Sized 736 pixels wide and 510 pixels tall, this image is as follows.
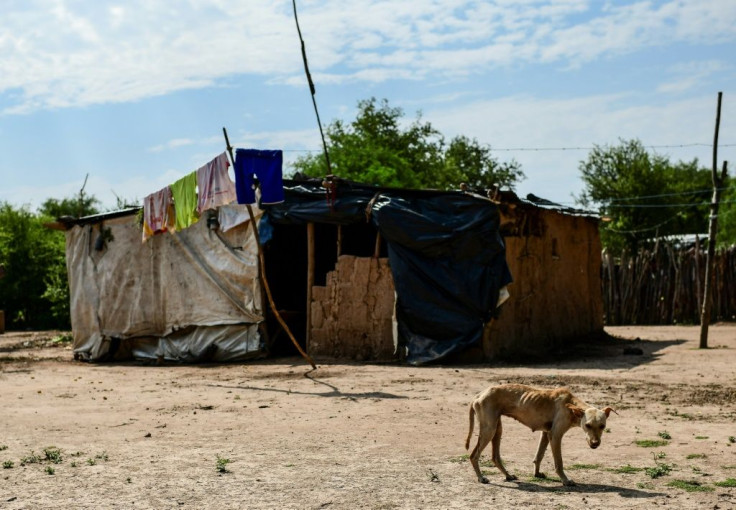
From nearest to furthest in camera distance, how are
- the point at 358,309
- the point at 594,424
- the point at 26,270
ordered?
the point at 594,424 → the point at 358,309 → the point at 26,270

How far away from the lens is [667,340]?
1911 cm

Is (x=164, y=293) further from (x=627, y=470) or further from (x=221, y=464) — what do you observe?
(x=627, y=470)

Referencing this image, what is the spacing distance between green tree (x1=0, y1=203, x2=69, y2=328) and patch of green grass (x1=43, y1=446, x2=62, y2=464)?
2181 centimetres

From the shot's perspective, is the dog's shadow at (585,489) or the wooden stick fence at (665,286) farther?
the wooden stick fence at (665,286)

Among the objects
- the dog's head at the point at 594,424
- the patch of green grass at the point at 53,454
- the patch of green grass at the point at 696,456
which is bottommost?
the patch of green grass at the point at 53,454

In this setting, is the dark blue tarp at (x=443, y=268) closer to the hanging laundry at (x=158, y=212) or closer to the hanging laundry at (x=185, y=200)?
the hanging laundry at (x=185, y=200)

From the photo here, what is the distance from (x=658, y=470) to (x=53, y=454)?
4.64 meters

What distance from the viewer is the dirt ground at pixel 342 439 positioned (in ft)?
19.6

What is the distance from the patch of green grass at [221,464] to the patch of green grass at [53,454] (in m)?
1.29

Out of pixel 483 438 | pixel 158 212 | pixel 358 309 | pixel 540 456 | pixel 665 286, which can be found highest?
pixel 158 212

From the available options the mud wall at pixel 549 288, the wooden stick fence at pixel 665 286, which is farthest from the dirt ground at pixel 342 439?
the wooden stick fence at pixel 665 286

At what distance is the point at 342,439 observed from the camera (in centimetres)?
809

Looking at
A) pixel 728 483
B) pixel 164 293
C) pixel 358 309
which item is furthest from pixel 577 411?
pixel 164 293

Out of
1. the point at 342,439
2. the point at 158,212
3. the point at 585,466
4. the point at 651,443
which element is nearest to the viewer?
the point at 585,466
